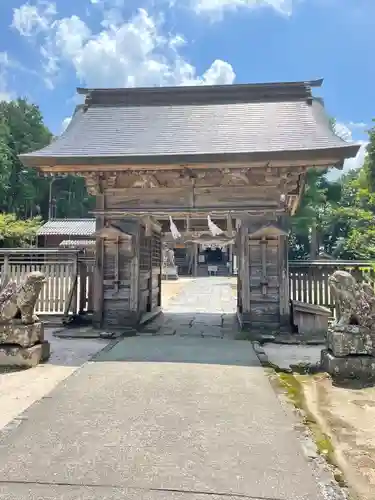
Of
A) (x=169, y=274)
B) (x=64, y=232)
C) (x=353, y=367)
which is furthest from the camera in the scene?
(x=64, y=232)

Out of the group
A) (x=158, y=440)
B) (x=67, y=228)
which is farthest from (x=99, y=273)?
(x=67, y=228)

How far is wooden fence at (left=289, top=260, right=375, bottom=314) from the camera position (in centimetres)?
951

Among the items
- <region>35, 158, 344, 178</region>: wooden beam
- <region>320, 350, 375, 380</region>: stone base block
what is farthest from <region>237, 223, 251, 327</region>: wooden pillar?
<region>320, 350, 375, 380</region>: stone base block

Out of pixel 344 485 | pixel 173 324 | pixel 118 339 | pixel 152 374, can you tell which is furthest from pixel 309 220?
pixel 344 485

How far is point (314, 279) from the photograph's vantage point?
957 cm

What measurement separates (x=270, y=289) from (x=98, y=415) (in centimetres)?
563

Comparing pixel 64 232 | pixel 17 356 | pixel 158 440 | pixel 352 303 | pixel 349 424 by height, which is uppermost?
pixel 64 232

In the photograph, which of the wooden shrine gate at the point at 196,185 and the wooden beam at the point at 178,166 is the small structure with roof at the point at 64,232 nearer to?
the wooden shrine gate at the point at 196,185

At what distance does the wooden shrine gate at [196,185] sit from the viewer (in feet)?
26.6

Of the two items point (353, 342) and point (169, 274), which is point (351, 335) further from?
point (169, 274)

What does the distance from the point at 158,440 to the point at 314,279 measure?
23.4ft

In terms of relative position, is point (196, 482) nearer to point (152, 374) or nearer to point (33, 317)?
point (152, 374)

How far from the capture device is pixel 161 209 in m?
A: 8.95

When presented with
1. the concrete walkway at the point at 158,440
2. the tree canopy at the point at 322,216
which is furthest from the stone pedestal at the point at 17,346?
the tree canopy at the point at 322,216
